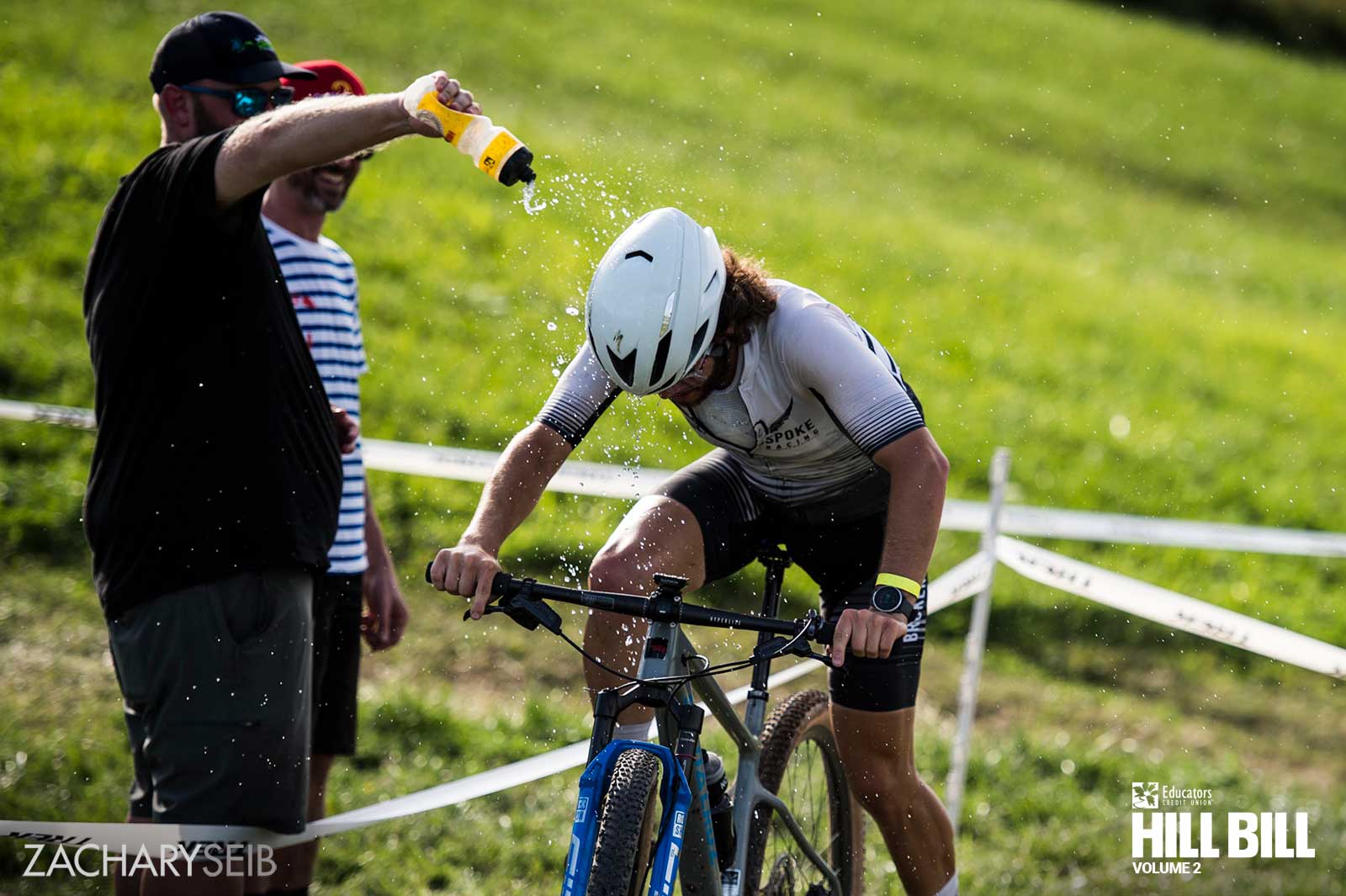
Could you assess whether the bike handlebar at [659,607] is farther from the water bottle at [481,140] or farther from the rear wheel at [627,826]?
the water bottle at [481,140]

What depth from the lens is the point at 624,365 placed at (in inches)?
125

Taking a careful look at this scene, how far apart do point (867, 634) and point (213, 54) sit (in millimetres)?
2526

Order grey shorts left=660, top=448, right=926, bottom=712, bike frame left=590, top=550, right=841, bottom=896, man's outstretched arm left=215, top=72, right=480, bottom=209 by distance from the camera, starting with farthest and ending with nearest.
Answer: grey shorts left=660, top=448, right=926, bottom=712
bike frame left=590, top=550, right=841, bottom=896
man's outstretched arm left=215, top=72, right=480, bottom=209

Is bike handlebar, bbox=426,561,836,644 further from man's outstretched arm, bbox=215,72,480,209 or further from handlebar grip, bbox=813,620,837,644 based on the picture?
man's outstretched arm, bbox=215,72,480,209

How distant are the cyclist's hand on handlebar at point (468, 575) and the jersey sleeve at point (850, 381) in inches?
38.2

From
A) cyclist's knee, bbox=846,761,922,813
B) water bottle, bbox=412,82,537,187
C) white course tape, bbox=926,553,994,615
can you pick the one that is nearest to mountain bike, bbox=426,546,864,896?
cyclist's knee, bbox=846,761,922,813

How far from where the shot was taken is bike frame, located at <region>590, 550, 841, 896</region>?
Answer: 10.5 feet

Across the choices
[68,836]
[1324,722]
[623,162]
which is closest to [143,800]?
[68,836]

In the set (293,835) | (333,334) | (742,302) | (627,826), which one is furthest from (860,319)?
(627,826)

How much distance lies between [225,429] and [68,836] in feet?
4.14

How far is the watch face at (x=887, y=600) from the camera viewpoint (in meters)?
3.02

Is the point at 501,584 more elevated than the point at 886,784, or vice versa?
the point at 501,584

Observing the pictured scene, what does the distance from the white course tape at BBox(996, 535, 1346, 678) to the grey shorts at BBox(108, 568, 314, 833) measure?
3062mm

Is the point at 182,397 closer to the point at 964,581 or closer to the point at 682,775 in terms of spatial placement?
the point at 682,775
